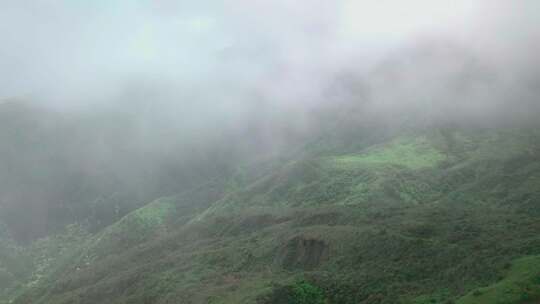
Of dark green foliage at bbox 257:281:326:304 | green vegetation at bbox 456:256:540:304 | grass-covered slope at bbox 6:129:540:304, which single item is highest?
grass-covered slope at bbox 6:129:540:304

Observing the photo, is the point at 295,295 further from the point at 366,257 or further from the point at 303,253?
the point at 303,253

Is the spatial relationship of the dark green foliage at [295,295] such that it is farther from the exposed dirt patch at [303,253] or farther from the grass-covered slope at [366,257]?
the exposed dirt patch at [303,253]

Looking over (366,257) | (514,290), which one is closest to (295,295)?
(366,257)

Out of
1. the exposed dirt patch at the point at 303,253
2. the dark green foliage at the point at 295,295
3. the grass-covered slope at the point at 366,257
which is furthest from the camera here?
the exposed dirt patch at the point at 303,253

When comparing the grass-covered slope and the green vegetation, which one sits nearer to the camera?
the green vegetation

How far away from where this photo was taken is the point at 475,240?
12744 centimetres

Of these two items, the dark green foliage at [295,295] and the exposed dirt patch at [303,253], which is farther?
the exposed dirt patch at [303,253]

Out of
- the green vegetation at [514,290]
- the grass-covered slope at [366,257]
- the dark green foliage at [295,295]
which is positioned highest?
the grass-covered slope at [366,257]

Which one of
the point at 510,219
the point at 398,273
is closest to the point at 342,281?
the point at 398,273

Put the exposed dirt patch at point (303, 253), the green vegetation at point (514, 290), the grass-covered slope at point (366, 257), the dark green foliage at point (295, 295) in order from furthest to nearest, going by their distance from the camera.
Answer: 1. the exposed dirt patch at point (303, 253)
2. the dark green foliage at point (295, 295)
3. the grass-covered slope at point (366, 257)
4. the green vegetation at point (514, 290)

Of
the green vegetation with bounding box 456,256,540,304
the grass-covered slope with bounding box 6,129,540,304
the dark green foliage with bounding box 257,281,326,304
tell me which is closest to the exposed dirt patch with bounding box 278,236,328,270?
the grass-covered slope with bounding box 6,129,540,304

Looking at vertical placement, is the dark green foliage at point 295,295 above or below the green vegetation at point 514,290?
above

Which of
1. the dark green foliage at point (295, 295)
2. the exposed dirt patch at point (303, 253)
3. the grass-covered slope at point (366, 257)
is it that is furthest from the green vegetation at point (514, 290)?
the exposed dirt patch at point (303, 253)

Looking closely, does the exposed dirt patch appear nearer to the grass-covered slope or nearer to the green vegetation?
the grass-covered slope
